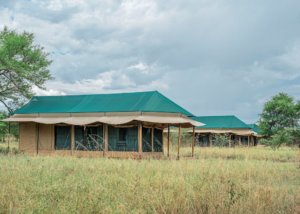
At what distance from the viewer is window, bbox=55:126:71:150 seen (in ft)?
83.8

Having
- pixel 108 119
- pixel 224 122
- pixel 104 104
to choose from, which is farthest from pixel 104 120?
pixel 224 122

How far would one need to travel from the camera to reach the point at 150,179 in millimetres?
8867

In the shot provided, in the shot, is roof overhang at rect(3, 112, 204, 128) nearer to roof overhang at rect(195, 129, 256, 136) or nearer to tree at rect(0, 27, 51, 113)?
tree at rect(0, 27, 51, 113)

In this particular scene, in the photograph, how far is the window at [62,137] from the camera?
2555cm

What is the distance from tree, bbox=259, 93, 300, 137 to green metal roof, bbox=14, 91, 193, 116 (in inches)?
620

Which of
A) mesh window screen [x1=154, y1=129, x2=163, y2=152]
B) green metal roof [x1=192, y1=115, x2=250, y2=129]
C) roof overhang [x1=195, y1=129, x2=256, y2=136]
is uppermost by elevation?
green metal roof [x1=192, y1=115, x2=250, y2=129]

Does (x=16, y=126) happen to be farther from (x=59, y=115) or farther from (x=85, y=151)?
(x=85, y=151)

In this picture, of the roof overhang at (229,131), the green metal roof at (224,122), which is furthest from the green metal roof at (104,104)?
the green metal roof at (224,122)

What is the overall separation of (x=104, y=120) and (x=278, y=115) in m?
21.9

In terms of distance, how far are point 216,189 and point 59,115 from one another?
19245 mm

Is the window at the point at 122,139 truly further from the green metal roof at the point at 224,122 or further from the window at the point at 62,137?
the green metal roof at the point at 224,122

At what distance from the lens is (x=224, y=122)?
4631cm

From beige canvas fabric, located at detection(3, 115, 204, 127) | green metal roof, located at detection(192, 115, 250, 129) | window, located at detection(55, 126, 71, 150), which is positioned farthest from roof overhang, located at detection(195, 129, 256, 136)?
window, located at detection(55, 126, 71, 150)

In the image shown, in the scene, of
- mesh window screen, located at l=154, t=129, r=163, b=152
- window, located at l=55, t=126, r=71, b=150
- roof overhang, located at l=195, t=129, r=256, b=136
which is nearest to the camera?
mesh window screen, located at l=154, t=129, r=163, b=152
